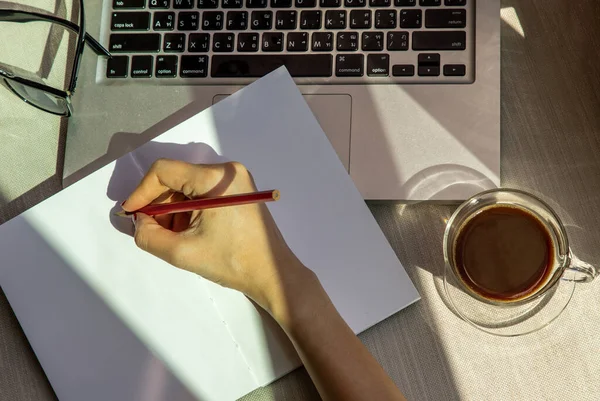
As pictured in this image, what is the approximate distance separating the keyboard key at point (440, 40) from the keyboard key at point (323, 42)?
0.09 meters

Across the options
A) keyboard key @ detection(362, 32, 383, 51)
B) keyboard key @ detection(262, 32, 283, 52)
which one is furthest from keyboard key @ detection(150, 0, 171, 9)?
keyboard key @ detection(362, 32, 383, 51)

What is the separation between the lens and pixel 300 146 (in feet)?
2.27

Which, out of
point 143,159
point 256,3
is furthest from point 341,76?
point 143,159

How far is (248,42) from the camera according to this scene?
72cm

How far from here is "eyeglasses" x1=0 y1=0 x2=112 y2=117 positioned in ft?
2.35

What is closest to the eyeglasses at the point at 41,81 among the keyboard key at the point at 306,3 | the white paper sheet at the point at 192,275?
the white paper sheet at the point at 192,275

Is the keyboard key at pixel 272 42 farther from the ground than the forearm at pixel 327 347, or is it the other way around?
the keyboard key at pixel 272 42

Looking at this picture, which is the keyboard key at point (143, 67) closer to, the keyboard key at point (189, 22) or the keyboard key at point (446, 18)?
the keyboard key at point (189, 22)

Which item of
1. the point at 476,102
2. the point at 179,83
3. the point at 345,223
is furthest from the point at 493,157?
the point at 179,83

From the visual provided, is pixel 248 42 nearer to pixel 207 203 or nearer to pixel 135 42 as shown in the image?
pixel 135 42

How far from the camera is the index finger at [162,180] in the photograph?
62cm

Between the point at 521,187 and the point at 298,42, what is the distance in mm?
276

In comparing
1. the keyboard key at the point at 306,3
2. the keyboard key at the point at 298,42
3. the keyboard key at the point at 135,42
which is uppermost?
the keyboard key at the point at 306,3

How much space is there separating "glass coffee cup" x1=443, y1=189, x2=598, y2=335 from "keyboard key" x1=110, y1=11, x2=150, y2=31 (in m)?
0.39
